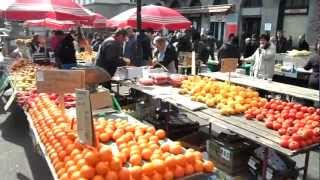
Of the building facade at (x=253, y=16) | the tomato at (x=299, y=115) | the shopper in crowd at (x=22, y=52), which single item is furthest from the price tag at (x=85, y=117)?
the building facade at (x=253, y=16)

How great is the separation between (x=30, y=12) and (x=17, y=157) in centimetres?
270

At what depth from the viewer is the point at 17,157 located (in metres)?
6.05

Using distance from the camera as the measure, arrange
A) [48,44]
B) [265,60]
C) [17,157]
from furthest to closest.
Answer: [48,44], [265,60], [17,157]

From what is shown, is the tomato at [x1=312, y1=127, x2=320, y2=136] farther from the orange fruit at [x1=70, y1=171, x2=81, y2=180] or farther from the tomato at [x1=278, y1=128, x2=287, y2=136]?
the orange fruit at [x1=70, y1=171, x2=81, y2=180]

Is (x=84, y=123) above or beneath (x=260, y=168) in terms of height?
above

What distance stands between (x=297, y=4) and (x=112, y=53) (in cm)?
1540

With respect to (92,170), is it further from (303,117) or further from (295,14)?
(295,14)

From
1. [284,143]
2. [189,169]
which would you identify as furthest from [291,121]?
[189,169]

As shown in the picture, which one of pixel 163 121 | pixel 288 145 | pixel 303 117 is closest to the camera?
pixel 288 145

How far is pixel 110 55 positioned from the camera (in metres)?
7.99

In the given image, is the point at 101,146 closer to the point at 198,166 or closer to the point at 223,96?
the point at 198,166

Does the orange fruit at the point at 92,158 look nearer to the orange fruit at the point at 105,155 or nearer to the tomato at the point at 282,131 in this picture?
the orange fruit at the point at 105,155

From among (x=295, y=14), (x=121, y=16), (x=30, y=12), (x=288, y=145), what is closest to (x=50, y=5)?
(x=30, y=12)

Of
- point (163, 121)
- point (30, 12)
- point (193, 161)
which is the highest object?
point (30, 12)
